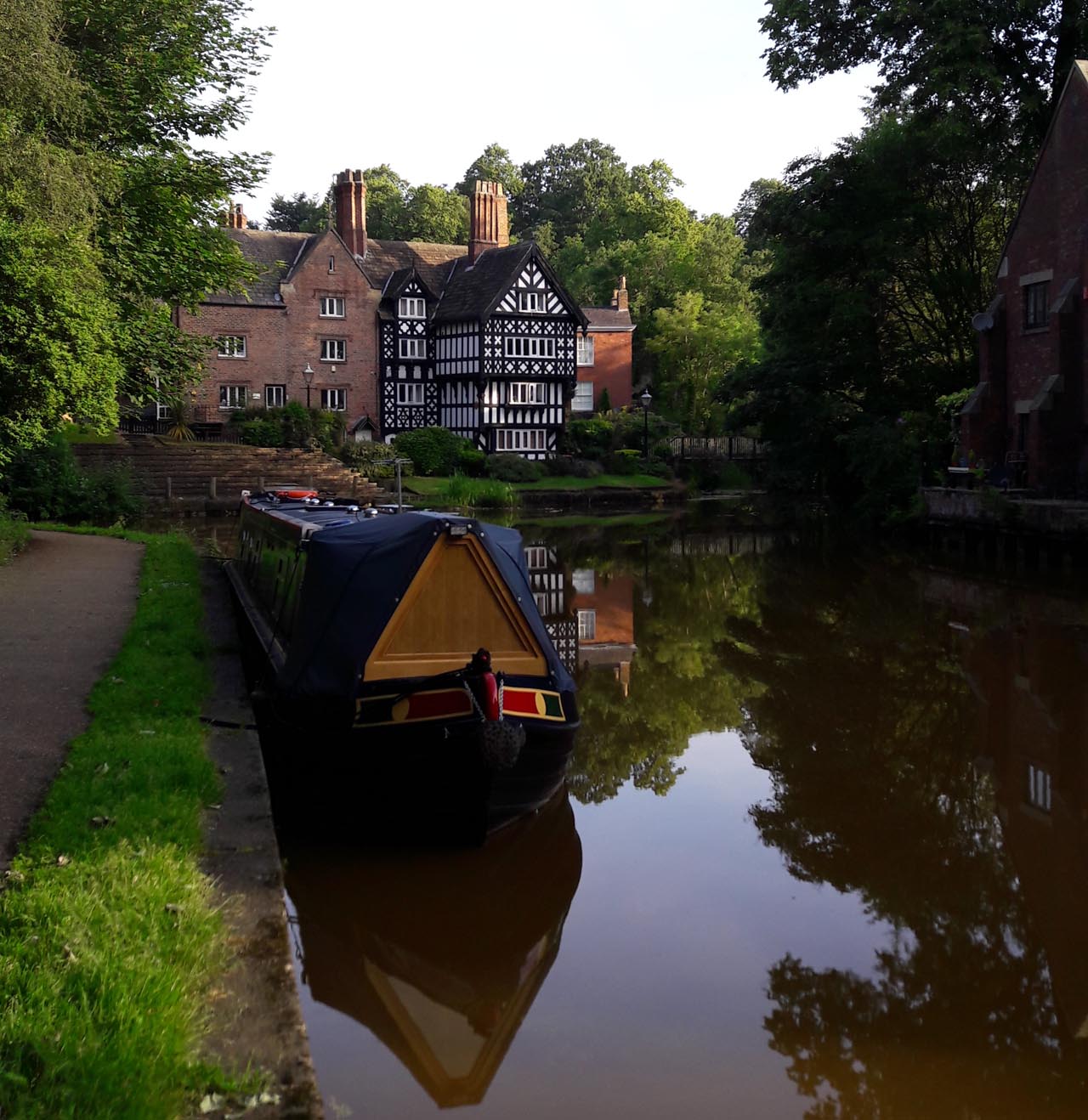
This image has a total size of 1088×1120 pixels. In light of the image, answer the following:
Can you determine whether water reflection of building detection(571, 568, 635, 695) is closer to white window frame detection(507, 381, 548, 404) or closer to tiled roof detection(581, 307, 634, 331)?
white window frame detection(507, 381, 548, 404)

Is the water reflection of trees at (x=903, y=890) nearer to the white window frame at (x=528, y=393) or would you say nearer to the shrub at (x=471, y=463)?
the shrub at (x=471, y=463)

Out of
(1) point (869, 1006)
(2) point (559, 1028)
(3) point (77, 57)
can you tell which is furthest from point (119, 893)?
(3) point (77, 57)

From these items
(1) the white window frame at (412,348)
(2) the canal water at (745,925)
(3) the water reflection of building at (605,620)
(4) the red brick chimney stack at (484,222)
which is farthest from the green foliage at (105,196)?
(4) the red brick chimney stack at (484,222)

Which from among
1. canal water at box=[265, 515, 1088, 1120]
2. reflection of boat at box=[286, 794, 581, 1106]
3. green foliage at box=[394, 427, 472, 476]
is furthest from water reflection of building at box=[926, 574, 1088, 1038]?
green foliage at box=[394, 427, 472, 476]

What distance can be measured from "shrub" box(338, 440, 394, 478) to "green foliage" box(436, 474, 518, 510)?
9.72 feet

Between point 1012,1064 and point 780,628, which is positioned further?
point 780,628

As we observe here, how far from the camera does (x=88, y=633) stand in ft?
41.0

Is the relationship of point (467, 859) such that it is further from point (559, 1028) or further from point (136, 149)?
point (136, 149)

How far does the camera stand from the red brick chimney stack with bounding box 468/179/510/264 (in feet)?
179

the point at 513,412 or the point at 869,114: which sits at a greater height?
the point at 869,114

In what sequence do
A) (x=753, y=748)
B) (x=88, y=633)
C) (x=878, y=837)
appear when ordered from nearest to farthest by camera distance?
(x=878, y=837), (x=753, y=748), (x=88, y=633)

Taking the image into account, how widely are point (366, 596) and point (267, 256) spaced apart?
4773cm

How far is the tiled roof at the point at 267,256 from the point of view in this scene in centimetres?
5144

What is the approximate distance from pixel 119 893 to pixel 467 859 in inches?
104
